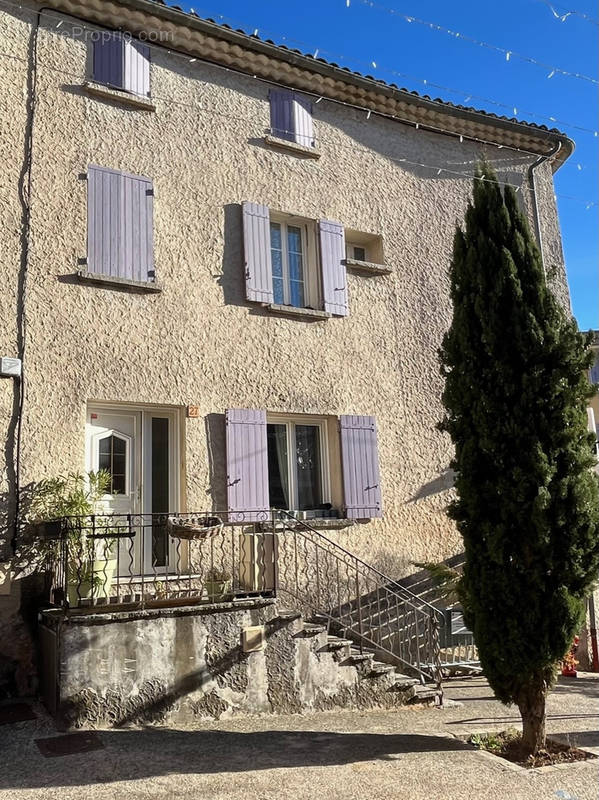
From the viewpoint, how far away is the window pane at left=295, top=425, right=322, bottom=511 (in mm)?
8609

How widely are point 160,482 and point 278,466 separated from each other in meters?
1.52

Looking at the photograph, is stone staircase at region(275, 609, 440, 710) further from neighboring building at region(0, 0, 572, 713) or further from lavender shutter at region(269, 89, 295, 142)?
lavender shutter at region(269, 89, 295, 142)

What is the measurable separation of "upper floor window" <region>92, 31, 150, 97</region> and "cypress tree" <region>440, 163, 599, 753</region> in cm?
491

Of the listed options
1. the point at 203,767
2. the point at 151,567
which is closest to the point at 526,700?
the point at 203,767

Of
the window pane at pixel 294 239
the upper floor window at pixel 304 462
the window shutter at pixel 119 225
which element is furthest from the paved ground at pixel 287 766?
the window pane at pixel 294 239

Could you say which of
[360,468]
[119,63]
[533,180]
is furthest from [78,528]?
[533,180]

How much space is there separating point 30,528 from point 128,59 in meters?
5.66

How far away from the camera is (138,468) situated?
7602 mm

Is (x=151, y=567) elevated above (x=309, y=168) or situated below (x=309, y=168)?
below

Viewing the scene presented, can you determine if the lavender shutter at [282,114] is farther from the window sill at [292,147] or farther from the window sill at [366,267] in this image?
the window sill at [366,267]

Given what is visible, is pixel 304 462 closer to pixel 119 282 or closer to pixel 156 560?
pixel 156 560

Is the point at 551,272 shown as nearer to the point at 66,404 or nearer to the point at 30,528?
the point at 66,404

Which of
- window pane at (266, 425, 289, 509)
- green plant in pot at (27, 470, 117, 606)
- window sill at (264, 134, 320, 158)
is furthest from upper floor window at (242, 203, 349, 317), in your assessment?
green plant in pot at (27, 470, 117, 606)

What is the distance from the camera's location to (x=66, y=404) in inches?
281
